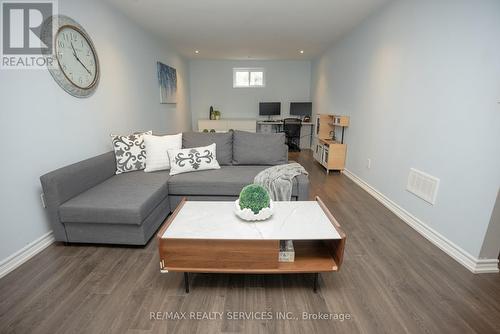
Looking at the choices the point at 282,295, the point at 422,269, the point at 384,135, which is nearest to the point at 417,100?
the point at 384,135

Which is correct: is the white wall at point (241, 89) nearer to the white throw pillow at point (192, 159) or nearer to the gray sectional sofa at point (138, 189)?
the gray sectional sofa at point (138, 189)

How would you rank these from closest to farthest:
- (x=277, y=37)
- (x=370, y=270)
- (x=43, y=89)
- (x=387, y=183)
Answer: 1. (x=370, y=270)
2. (x=43, y=89)
3. (x=387, y=183)
4. (x=277, y=37)

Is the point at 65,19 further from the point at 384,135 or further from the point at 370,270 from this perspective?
the point at 384,135

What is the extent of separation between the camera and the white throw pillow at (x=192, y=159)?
2.55 metres

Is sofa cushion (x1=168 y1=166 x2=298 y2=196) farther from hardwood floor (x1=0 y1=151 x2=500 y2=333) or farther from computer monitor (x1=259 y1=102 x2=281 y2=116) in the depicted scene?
computer monitor (x1=259 y1=102 x2=281 y2=116)

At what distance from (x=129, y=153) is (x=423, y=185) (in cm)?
303

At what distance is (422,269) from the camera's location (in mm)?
1715

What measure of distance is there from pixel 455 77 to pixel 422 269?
1513mm

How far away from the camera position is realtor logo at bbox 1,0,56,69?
68.4 inches

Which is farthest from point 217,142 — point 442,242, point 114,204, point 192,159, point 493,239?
point 493,239

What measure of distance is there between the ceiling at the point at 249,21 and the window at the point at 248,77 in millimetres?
1521

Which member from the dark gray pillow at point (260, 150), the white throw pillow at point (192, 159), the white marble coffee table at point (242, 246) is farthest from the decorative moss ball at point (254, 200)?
the dark gray pillow at point (260, 150)

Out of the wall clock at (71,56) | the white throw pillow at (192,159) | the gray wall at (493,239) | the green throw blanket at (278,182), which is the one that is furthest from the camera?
the white throw pillow at (192,159)

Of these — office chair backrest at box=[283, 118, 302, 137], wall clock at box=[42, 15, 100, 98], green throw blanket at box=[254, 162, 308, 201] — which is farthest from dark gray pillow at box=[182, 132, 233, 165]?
office chair backrest at box=[283, 118, 302, 137]
